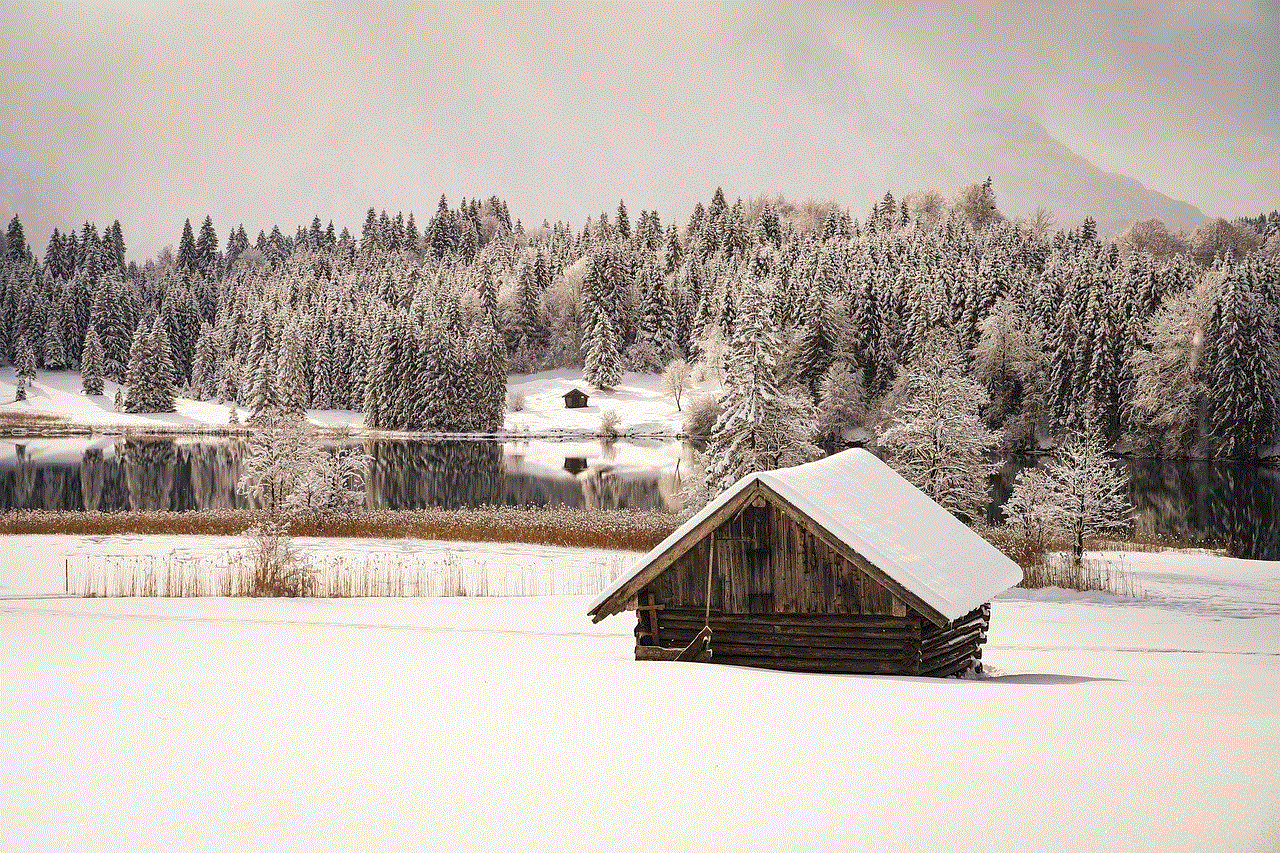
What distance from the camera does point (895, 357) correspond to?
92.1 m

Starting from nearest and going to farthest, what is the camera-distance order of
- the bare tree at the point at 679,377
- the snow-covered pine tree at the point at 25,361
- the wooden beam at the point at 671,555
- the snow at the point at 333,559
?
the wooden beam at the point at 671,555 → the snow at the point at 333,559 → the bare tree at the point at 679,377 → the snow-covered pine tree at the point at 25,361

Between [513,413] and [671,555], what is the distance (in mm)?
95465

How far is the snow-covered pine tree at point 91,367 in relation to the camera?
11388cm

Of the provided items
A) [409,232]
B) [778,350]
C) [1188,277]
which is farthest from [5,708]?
[409,232]

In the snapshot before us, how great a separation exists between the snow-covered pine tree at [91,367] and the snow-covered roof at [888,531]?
11735cm

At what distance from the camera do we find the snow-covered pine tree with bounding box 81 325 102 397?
4483 inches

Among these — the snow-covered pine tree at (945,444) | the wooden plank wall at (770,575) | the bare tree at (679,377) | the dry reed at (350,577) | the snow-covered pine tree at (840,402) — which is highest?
the bare tree at (679,377)

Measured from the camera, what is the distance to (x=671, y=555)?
1361 cm

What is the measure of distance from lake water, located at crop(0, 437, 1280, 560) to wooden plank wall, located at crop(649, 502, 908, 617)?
97.0 ft

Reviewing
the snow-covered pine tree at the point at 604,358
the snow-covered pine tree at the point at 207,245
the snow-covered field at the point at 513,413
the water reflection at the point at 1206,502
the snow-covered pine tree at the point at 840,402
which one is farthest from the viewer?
the snow-covered pine tree at the point at 207,245

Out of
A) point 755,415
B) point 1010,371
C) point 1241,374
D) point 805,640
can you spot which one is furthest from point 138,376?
point 805,640

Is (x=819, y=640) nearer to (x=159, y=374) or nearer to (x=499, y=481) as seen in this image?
(x=499, y=481)

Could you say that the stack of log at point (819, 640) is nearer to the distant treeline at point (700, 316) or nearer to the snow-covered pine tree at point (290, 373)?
the distant treeline at point (700, 316)

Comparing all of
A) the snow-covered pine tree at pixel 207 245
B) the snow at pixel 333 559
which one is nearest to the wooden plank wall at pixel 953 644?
the snow at pixel 333 559
